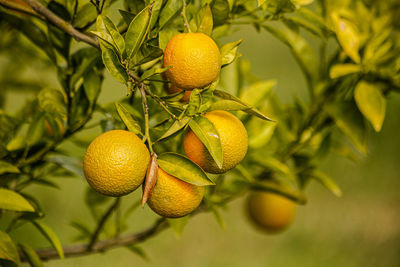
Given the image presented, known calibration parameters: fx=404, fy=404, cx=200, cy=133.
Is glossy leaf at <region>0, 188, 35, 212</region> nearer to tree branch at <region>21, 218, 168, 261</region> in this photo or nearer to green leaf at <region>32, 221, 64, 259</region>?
green leaf at <region>32, 221, 64, 259</region>

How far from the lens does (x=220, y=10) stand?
1.86ft

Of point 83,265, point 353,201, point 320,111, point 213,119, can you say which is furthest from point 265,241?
point 213,119

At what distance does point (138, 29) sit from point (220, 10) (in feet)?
0.51

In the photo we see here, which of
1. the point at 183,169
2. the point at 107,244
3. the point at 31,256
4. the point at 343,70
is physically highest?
the point at 183,169

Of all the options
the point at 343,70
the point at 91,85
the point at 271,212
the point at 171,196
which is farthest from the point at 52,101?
the point at 271,212

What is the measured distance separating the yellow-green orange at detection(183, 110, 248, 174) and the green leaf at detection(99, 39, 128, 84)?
11 centimetres

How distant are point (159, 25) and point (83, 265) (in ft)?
4.52

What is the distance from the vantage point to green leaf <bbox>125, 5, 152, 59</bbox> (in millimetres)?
458

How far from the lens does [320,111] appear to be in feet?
Answer: 2.85

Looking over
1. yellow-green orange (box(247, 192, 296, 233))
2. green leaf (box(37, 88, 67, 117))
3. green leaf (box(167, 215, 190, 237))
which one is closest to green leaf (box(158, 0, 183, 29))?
green leaf (box(37, 88, 67, 117))

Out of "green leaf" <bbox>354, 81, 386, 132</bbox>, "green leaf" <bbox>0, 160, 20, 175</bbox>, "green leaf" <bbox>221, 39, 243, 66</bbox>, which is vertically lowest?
"green leaf" <bbox>354, 81, 386, 132</bbox>

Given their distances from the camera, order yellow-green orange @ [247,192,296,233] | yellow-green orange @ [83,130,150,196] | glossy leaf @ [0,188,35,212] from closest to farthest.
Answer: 1. yellow-green orange @ [83,130,150,196]
2. glossy leaf @ [0,188,35,212]
3. yellow-green orange @ [247,192,296,233]

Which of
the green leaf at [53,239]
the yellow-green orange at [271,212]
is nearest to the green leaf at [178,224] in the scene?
the green leaf at [53,239]

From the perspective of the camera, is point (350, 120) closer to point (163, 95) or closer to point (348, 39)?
point (348, 39)
